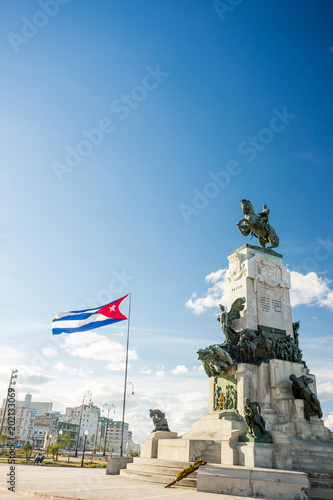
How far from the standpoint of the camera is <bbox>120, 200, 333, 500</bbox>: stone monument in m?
11.0

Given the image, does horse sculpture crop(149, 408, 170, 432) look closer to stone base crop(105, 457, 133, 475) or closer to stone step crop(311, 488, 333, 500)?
stone base crop(105, 457, 133, 475)

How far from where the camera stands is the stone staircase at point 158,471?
493 inches

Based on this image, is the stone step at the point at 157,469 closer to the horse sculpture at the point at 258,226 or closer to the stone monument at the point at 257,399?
the stone monument at the point at 257,399

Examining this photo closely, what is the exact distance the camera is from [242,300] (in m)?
19.8

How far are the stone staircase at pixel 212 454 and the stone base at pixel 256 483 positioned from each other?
3.38 metres

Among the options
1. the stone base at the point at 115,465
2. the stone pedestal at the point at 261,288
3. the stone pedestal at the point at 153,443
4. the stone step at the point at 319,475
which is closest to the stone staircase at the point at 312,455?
the stone step at the point at 319,475

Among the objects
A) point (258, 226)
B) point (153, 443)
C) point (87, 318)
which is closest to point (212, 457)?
point (153, 443)

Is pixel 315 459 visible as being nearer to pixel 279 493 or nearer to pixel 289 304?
pixel 279 493

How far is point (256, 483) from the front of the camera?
34.5 feet

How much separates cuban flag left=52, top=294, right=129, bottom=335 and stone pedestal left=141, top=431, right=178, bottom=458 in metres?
6.37

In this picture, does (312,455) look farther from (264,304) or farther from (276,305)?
(276,305)

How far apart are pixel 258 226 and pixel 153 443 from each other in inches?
521

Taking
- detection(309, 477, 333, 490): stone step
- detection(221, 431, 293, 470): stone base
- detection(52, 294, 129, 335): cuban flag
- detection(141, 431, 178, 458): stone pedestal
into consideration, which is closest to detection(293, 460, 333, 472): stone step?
detection(221, 431, 293, 470): stone base

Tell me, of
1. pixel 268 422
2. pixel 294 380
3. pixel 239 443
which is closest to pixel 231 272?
pixel 294 380
